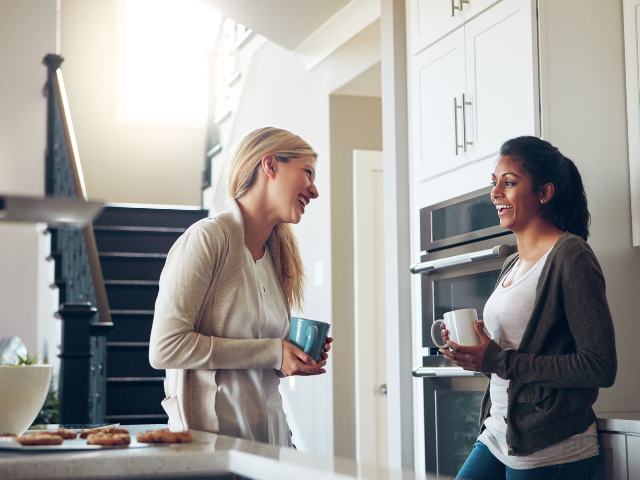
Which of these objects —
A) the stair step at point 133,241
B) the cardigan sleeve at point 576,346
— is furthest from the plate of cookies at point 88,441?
the stair step at point 133,241

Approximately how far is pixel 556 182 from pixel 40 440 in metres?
1.29

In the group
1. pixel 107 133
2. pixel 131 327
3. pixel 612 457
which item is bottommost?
pixel 612 457

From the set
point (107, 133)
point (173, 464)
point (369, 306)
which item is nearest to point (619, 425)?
point (173, 464)

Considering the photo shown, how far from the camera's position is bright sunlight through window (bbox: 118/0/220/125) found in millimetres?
6863

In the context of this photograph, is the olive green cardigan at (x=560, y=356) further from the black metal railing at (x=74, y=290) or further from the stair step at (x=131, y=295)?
the stair step at (x=131, y=295)

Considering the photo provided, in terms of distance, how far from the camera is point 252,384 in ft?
4.93

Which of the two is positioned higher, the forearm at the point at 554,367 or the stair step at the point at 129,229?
the stair step at the point at 129,229

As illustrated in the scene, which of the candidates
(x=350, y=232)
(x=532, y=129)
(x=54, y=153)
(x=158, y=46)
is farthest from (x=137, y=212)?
(x=532, y=129)

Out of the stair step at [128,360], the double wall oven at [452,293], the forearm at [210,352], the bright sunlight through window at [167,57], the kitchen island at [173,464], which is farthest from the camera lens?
the bright sunlight through window at [167,57]

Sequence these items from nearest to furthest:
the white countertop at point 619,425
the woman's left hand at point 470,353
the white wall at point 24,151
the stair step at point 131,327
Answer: the woman's left hand at point 470,353
the white countertop at point 619,425
the stair step at point 131,327
the white wall at point 24,151

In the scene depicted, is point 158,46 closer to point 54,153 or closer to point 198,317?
point 54,153

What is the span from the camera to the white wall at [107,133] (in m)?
6.62

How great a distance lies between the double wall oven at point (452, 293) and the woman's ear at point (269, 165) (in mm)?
864

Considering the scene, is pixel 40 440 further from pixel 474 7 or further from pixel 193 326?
pixel 474 7
